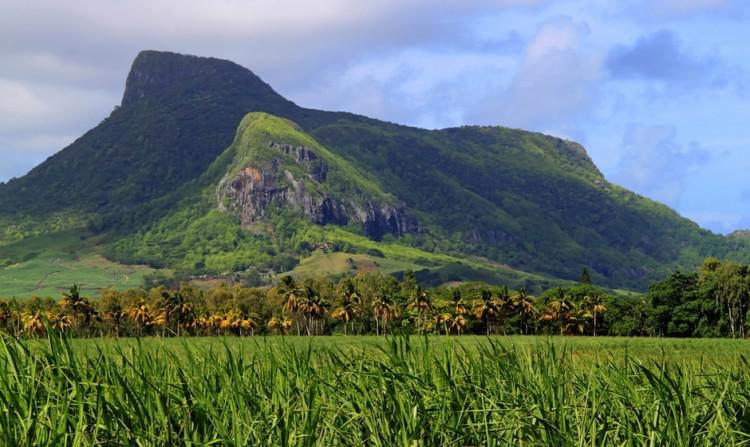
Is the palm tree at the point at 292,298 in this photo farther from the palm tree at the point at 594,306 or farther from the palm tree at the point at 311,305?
the palm tree at the point at 594,306

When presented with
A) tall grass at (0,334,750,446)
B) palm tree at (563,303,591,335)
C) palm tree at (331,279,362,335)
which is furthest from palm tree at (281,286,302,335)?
tall grass at (0,334,750,446)


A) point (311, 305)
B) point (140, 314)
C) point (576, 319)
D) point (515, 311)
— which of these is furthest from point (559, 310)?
point (140, 314)

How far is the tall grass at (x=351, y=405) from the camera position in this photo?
1129 centimetres

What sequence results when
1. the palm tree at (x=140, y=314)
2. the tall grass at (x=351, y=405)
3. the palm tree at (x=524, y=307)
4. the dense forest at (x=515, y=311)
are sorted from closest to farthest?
the tall grass at (x=351, y=405) → the dense forest at (x=515, y=311) → the palm tree at (x=140, y=314) → the palm tree at (x=524, y=307)

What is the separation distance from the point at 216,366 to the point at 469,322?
15353 centimetres

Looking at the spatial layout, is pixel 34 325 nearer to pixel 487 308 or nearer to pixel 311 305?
pixel 311 305

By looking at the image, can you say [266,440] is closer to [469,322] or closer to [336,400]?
[336,400]

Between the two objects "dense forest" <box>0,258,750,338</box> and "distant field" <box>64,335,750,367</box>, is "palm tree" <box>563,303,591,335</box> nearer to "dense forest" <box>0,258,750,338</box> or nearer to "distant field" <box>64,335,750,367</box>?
"dense forest" <box>0,258,750,338</box>

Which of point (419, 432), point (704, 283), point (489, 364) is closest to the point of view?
point (419, 432)

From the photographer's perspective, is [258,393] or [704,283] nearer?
[258,393]

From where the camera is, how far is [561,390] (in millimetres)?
13102

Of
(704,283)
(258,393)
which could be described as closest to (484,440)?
(258,393)

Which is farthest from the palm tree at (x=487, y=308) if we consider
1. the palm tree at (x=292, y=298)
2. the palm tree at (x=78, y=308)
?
the palm tree at (x=78, y=308)

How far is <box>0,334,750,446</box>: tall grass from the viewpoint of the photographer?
11.3 metres
